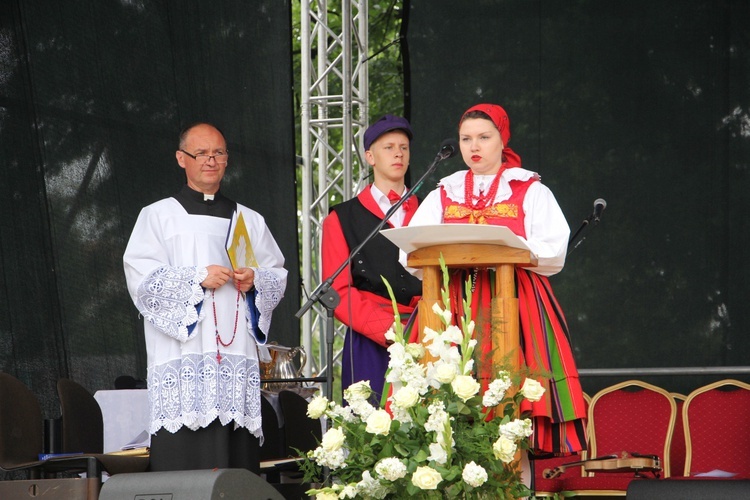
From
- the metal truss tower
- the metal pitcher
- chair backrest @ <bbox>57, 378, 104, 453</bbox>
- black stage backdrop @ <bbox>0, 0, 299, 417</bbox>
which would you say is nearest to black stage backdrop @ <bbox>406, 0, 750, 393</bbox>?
the metal truss tower

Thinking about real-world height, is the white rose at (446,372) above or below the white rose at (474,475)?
above

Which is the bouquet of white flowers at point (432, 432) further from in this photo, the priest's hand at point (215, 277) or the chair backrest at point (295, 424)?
the chair backrest at point (295, 424)

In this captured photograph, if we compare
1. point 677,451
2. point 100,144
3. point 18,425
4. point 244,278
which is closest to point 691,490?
point 244,278

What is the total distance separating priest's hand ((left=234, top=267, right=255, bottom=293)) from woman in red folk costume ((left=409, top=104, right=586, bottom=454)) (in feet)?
2.24

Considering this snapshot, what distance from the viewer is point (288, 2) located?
639 centimetres

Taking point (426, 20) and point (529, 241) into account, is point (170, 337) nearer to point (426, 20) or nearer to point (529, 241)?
point (529, 241)

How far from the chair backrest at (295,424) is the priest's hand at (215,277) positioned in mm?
1264

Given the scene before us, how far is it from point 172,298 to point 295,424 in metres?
1.40

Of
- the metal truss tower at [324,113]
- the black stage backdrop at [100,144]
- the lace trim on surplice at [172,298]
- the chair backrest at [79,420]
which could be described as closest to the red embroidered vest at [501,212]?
the lace trim on surplice at [172,298]

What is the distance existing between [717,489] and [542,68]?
394 cm

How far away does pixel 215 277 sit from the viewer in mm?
3988

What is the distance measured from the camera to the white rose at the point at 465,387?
2.88 meters

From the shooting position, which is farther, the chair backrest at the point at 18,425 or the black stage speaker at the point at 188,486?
the chair backrest at the point at 18,425

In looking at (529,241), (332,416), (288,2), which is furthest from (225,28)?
(332,416)
